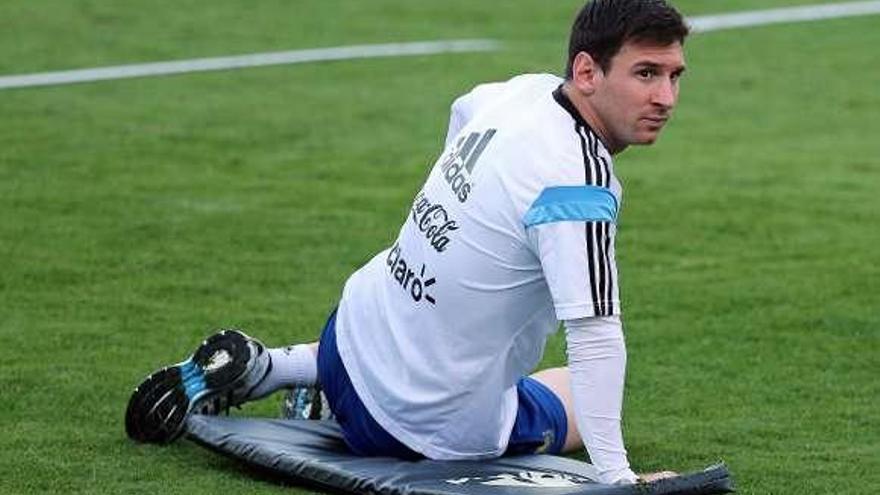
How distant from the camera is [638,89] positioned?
5.39 m

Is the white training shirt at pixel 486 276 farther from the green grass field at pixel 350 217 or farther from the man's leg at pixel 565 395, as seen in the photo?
the green grass field at pixel 350 217

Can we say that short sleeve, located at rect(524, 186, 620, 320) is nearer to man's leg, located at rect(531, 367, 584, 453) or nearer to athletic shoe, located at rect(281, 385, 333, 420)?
man's leg, located at rect(531, 367, 584, 453)

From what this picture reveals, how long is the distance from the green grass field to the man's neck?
1.02 m

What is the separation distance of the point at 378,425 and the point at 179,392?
0.66 meters

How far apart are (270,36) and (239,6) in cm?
120

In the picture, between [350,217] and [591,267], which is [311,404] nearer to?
[591,267]

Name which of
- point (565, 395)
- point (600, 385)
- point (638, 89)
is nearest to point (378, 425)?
point (565, 395)

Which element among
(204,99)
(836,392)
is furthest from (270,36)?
(836,392)

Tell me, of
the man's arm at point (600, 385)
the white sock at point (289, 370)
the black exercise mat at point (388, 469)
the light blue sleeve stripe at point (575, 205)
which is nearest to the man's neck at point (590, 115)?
the light blue sleeve stripe at point (575, 205)

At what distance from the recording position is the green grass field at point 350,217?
6.46 m

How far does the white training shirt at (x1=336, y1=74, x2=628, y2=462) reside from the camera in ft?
17.4

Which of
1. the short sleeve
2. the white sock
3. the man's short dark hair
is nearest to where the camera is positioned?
the short sleeve

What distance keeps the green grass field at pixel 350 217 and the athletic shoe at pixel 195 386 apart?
0.07m

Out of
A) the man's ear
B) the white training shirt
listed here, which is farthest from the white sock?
the man's ear
